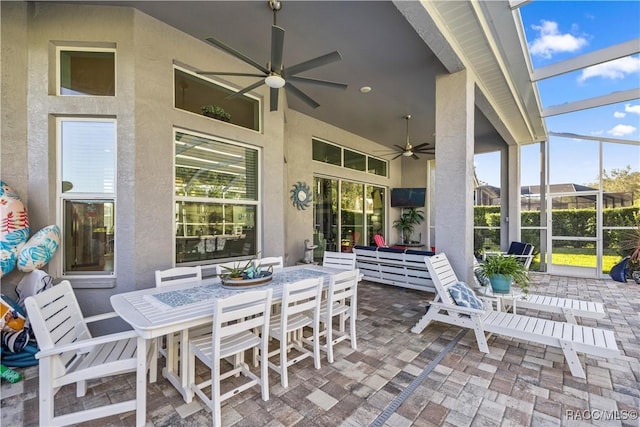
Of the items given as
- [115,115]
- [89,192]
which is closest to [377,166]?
[115,115]

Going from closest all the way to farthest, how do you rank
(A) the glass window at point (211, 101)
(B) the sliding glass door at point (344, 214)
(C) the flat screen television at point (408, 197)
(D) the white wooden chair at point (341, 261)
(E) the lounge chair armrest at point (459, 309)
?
(E) the lounge chair armrest at point (459, 309)
(A) the glass window at point (211, 101)
(D) the white wooden chair at point (341, 261)
(B) the sliding glass door at point (344, 214)
(C) the flat screen television at point (408, 197)

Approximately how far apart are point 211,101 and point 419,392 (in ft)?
14.2

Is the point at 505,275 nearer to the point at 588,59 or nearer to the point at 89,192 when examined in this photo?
the point at 588,59

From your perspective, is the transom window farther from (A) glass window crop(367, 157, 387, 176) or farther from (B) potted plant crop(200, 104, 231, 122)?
(B) potted plant crop(200, 104, 231, 122)

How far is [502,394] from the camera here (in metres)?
2.23

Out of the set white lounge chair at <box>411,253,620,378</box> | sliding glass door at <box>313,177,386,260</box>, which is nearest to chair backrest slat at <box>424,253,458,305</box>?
white lounge chair at <box>411,253,620,378</box>

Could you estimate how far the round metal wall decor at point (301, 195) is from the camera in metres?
6.32

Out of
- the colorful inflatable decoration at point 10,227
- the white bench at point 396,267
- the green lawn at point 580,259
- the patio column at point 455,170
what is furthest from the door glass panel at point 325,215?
the green lawn at point 580,259

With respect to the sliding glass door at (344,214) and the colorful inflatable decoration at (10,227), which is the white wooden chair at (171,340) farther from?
the sliding glass door at (344,214)

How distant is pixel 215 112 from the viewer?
403 cm

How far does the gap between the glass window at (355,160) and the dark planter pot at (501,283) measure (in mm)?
5116

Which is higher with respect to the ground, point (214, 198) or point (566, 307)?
point (214, 198)

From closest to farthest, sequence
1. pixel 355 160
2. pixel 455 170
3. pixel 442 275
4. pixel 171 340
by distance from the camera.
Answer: pixel 171 340 → pixel 442 275 → pixel 455 170 → pixel 355 160

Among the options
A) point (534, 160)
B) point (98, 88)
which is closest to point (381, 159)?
point (534, 160)
